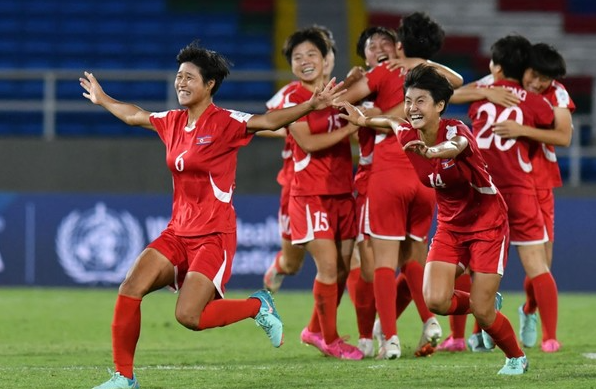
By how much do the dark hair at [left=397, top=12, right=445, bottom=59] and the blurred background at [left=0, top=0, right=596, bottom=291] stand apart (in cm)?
596

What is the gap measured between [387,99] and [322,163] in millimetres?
610

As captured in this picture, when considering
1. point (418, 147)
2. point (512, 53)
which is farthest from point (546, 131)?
point (418, 147)

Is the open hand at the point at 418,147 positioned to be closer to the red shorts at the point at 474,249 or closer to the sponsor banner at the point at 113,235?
the red shorts at the point at 474,249

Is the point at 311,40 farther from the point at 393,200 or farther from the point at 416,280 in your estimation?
the point at 416,280

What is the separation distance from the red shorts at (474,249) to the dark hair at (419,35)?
1.62 m

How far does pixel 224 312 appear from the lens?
22.3 feet

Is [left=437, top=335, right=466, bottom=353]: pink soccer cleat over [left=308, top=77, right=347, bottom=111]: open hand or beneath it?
beneath

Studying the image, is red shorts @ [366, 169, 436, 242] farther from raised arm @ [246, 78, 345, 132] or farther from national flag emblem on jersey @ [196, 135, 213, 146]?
national flag emblem on jersey @ [196, 135, 213, 146]

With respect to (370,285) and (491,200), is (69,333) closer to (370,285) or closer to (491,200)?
(370,285)

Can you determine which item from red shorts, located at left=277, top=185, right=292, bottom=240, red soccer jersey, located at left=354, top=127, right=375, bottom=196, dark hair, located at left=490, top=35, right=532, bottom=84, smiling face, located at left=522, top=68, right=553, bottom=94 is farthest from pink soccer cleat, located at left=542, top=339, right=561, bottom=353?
red shorts, located at left=277, top=185, right=292, bottom=240

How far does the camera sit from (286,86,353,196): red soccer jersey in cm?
830

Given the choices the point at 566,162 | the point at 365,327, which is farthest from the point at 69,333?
the point at 566,162

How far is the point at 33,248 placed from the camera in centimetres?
1418

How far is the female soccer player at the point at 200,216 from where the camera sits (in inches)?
261
